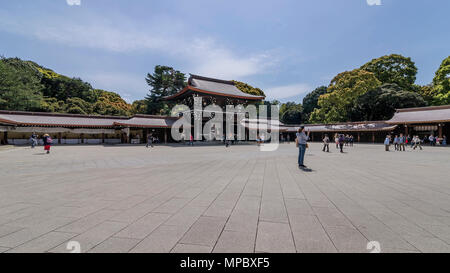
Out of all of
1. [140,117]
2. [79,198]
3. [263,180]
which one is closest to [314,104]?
[140,117]

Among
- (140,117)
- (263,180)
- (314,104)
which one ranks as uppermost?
(314,104)

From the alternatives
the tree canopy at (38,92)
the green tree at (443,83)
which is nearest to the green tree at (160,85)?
the tree canopy at (38,92)

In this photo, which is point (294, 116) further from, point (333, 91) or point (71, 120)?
point (71, 120)

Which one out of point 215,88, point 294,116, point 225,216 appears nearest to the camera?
point 225,216

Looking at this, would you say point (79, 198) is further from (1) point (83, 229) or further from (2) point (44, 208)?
(1) point (83, 229)

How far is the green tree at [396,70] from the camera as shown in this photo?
34781 mm

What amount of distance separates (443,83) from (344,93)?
12.6m

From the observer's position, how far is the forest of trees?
91.1 ft

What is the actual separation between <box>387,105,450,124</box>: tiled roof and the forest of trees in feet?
16.6

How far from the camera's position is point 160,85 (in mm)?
42562

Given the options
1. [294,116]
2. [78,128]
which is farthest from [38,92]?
[294,116]
